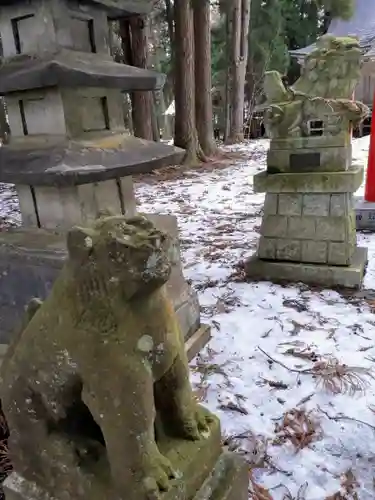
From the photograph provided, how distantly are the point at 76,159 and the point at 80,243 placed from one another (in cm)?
108

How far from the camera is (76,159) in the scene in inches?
80.4

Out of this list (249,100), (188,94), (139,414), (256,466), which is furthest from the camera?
(249,100)

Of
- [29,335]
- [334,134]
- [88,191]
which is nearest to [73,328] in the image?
[29,335]

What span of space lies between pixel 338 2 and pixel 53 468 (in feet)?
24.9

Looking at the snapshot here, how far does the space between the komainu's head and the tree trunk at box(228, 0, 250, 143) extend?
10749 millimetres

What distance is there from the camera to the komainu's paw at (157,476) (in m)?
1.11

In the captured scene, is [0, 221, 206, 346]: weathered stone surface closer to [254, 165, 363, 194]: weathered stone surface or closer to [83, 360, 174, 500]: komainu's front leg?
[254, 165, 363, 194]: weathered stone surface

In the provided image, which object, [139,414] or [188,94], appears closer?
[139,414]

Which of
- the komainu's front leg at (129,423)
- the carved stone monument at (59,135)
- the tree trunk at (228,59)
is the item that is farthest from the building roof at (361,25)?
the komainu's front leg at (129,423)

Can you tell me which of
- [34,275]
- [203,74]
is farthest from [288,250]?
[203,74]

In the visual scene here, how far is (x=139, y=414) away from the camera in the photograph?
1098 millimetres

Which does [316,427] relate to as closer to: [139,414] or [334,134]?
[139,414]

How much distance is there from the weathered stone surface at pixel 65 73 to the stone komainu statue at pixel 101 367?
1.14m

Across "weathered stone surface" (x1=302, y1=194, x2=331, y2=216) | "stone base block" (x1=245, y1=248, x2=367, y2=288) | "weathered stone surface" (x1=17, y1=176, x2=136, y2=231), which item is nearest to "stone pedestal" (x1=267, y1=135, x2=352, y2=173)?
"weathered stone surface" (x1=302, y1=194, x2=331, y2=216)
